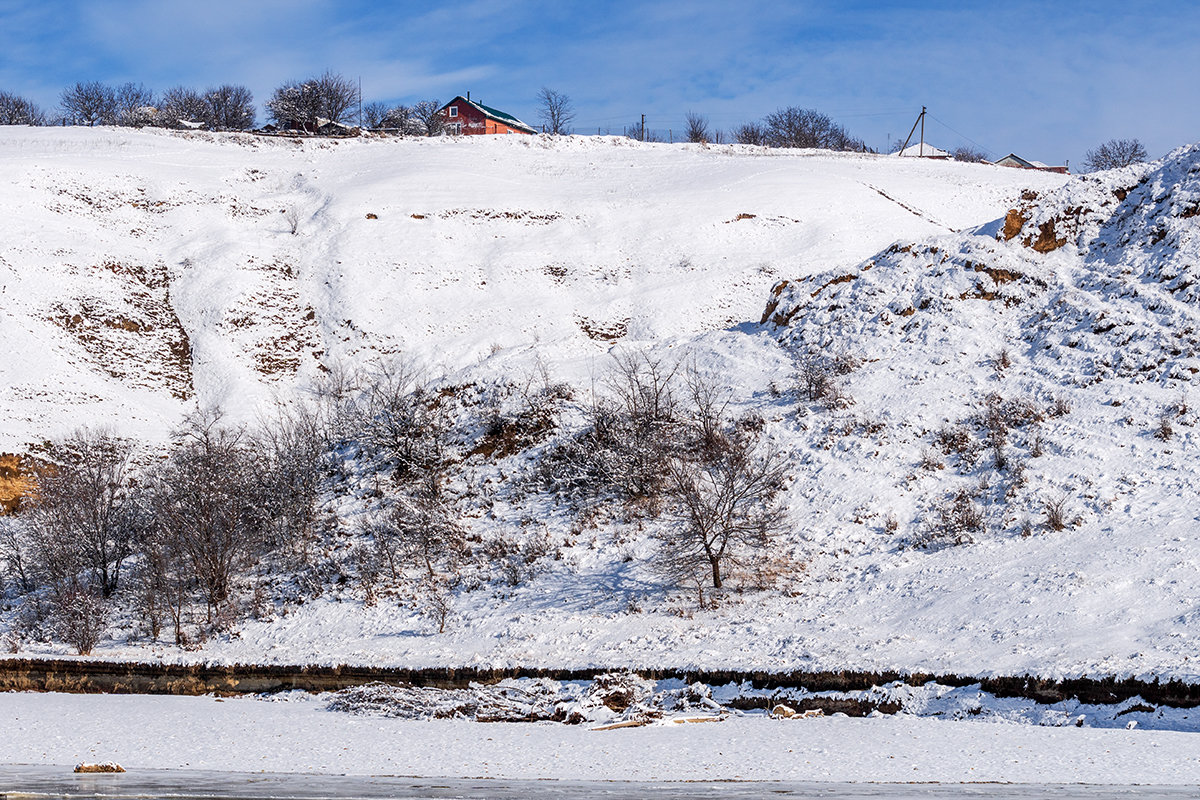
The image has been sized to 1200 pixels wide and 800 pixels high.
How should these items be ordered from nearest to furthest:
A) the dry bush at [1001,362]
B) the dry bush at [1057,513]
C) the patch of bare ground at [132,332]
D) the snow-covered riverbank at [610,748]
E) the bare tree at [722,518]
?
the snow-covered riverbank at [610,748]
the dry bush at [1057,513]
the bare tree at [722,518]
the dry bush at [1001,362]
the patch of bare ground at [132,332]

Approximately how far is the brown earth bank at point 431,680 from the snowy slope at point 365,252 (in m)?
14.3

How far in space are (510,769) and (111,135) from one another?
7334cm

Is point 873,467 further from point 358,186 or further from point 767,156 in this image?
point 767,156

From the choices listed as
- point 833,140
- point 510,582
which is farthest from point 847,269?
point 833,140

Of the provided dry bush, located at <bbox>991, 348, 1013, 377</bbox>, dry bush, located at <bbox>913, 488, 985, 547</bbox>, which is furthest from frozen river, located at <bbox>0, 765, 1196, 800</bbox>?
dry bush, located at <bbox>991, 348, 1013, 377</bbox>

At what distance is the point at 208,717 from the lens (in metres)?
17.1

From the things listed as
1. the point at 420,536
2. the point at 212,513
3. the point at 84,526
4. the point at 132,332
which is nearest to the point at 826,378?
the point at 420,536

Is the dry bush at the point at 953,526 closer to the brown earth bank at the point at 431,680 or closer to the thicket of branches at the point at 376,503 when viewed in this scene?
the thicket of branches at the point at 376,503

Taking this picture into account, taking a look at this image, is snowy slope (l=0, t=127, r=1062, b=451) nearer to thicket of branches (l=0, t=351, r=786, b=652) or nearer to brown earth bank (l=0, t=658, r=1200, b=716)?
thicket of branches (l=0, t=351, r=786, b=652)

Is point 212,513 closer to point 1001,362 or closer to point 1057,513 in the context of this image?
point 1057,513

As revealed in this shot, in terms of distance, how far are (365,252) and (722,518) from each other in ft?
106

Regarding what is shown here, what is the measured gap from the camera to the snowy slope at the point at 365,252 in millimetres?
40531

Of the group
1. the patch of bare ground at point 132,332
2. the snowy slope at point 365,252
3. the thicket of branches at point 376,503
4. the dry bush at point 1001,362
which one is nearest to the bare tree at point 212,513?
the thicket of branches at point 376,503

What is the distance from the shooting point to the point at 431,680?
1983 cm
